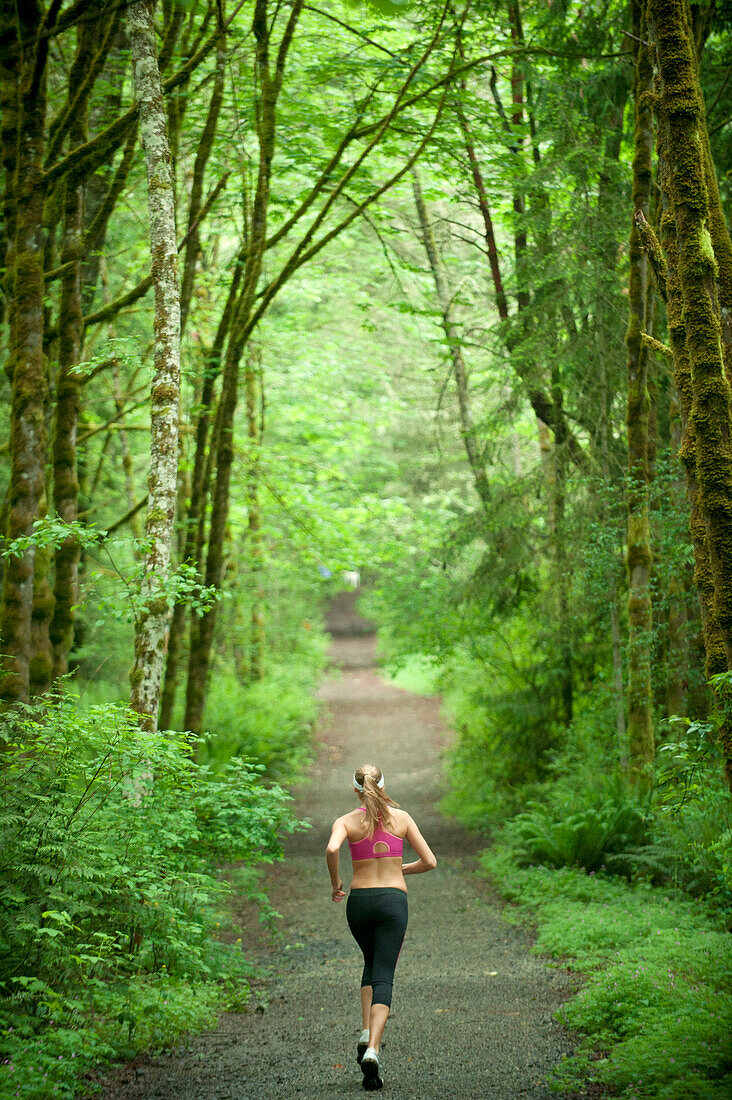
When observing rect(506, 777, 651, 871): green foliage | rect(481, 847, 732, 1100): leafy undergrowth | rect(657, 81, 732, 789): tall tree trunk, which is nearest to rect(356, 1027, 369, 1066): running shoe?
rect(481, 847, 732, 1100): leafy undergrowth

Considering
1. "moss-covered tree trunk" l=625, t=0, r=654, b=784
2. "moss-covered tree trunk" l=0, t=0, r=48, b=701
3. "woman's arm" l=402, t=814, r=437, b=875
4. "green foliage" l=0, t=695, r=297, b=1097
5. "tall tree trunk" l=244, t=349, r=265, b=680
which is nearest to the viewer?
"green foliage" l=0, t=695, r=297, b=1097

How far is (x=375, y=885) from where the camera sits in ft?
14.5

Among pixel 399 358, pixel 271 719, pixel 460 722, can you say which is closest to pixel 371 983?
pixel 271 719

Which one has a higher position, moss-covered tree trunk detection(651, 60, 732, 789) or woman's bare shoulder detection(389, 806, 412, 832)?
moss-covered tree trunk detection(651, 60, 732, 789)

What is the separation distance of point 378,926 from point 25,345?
5.10 meters

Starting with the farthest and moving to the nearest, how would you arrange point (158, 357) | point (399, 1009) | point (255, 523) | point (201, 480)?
point (255, 523)
point (201, 480)
point (158, 357)
point (399, 1009)

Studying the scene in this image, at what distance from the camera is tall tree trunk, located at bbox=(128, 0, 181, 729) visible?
5.71 metres

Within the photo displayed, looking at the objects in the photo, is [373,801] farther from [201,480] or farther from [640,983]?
[201,480]

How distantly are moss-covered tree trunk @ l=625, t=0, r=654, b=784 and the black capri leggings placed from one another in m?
4.50

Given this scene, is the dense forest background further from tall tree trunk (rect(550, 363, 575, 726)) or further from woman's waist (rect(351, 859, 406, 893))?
woman's waist (rect(351, 859, 406, 893))

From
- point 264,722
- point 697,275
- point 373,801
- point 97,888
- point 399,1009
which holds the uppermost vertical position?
point 697,275

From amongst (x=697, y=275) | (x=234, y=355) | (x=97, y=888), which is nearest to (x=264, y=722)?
(x=234, y=355)

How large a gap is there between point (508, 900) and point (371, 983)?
4.68m

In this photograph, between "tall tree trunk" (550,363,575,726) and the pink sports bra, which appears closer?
the pink sports bra
